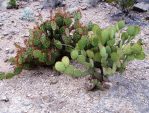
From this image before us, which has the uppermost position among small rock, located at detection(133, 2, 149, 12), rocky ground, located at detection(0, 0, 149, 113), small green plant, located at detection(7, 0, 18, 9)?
small green plant, located at detection(7, 0, 18, 9)

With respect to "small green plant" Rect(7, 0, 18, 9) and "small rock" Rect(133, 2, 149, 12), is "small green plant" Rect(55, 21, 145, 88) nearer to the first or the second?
"small rock" Rect(133, 2, 149, 12)

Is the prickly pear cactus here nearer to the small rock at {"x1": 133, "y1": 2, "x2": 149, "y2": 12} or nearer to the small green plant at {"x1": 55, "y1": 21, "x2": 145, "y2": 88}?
the small green plant at {"x1": 55, "y1": 21, "x2": 145, "y2": 88}

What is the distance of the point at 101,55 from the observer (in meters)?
4.76

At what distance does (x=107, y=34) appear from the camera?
4.95m

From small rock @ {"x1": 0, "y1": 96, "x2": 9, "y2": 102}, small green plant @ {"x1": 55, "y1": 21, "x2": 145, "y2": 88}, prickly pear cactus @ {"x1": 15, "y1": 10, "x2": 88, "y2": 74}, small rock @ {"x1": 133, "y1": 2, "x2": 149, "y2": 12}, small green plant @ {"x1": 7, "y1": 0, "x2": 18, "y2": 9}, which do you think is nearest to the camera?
small green plant @ {"x1": 55, "y1": 21, "x2": 145, "y2": 88}

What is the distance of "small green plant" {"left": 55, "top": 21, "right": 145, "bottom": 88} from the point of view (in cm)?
480

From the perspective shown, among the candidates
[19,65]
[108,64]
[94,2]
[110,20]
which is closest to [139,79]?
[108,64]

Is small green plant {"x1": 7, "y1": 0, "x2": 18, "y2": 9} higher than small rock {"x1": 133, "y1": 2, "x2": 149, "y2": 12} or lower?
higher

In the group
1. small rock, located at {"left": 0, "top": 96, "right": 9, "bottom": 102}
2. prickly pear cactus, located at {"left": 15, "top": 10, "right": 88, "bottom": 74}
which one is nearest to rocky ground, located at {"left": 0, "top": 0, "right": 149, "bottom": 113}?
small rock, located at {"left": 0, "top": 96, "right": 9, "bottom": 102}

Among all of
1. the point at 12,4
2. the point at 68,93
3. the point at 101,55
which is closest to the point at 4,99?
the point at 68,93

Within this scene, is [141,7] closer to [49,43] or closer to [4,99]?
[49,43]

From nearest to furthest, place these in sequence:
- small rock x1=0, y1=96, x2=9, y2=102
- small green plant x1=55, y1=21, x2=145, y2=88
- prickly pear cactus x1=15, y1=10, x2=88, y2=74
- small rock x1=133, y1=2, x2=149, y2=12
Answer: small green plant x1=55, y1=21, x2=145, y2=88 → small rock x1=0, y1=96, x2=9, y2=102 → prickly pear cactus x1=15, y1=10, x2=88, y2=74 → small rock x1=133, y1=2, x2=149, y2=12

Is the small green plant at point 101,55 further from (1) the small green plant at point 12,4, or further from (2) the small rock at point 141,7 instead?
(1) the small green plant at point 12,4

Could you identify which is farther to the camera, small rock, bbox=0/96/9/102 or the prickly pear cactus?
the prickly pear cactus
